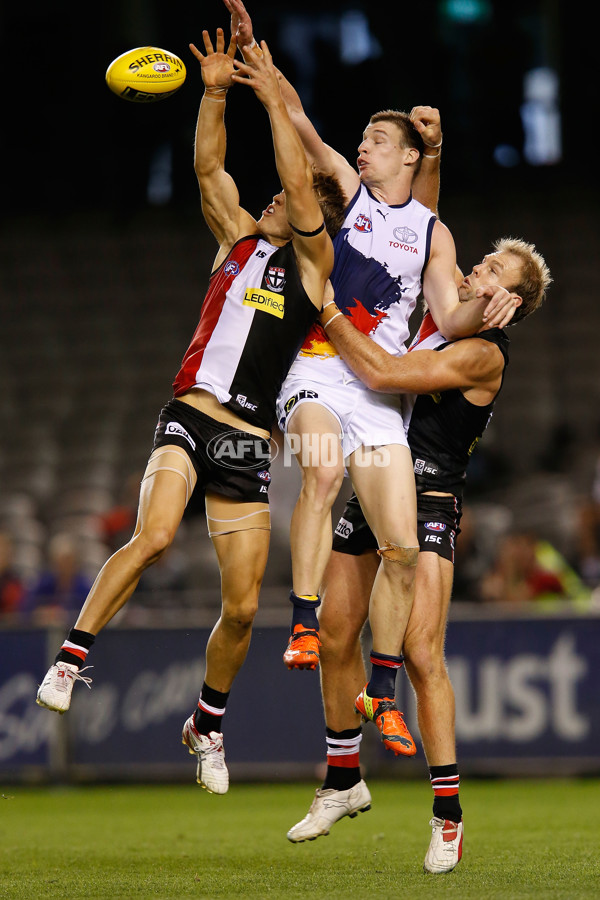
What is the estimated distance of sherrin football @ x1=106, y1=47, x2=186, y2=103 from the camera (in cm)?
608

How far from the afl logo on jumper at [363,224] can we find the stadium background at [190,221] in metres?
5.18

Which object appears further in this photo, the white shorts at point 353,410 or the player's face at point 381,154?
the player's face at point 381,154

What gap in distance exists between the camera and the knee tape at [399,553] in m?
5.89

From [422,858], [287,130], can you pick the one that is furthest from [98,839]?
[287,130]

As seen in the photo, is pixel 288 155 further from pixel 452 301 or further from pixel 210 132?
pixel 452 301

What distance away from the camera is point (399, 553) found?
19.4 ft

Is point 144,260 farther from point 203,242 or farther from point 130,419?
point 130,419

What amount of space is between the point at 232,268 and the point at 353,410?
3.17 feet

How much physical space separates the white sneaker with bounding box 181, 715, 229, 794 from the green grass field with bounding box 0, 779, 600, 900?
16.8 inches

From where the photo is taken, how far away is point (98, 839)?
7723 mm

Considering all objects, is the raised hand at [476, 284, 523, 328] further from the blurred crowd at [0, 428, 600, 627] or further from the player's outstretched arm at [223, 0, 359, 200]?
the blurred crowd at [0, 428, 600, 627]

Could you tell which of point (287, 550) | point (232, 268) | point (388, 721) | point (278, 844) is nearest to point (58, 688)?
point (388, 721)

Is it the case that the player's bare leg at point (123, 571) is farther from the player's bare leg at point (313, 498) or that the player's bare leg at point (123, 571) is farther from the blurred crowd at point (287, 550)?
the blurred crowd at point (287, 550)

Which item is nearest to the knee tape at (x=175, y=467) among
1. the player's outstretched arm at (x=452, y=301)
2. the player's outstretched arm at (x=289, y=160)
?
the player's outstretched arm at (x=289, y=160)
